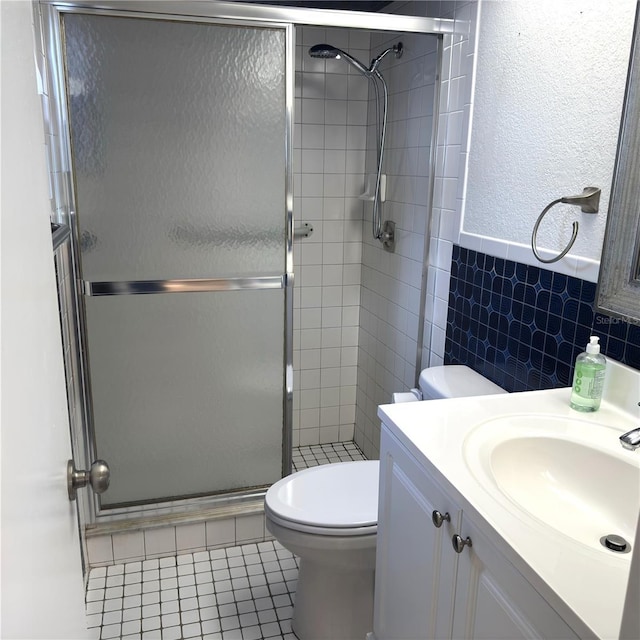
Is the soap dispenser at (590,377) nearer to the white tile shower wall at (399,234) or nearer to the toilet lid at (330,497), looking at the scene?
the toilet lid at (330,497)

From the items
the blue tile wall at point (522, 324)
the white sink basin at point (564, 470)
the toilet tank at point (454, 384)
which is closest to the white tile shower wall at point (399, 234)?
the blue tile wall at point (522, 324)

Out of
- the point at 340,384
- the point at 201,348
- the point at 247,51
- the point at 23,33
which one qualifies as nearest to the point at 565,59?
the point at 247,51

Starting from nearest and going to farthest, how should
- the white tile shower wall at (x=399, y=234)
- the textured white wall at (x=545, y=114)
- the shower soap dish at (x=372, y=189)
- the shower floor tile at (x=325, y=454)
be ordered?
1. the textured white wall at (x=545, y=114)
2. the white tile shower wall at (x=399, y=234)
3. the shower soap dish at (x=372, y=189)
4. the shower floor tile at (x=325, y=454)

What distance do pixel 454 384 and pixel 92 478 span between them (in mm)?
1214

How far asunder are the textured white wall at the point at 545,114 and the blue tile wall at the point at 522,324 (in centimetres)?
10

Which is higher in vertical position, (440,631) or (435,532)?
(435,532)

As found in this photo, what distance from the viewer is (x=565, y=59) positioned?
1.51m

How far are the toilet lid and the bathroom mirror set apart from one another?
874mm

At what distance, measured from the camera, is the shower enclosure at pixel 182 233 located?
184 cm

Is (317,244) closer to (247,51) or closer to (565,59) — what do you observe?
(247,51)

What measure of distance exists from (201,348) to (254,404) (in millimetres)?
307

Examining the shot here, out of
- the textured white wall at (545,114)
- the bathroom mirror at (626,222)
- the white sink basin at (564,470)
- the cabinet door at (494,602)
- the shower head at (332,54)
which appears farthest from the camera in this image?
the shower head at (332,54)

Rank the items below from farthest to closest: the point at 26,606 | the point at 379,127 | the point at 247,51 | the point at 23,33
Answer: the point at 379,127 < the point at 247,51 < the point at 23,33 < the point at 26,606

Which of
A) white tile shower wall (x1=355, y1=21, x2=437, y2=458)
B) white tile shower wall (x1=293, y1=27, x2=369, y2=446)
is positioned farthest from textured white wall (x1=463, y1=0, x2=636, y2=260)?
white tile shower wall (x1=293, y1=27, x2=369, y2=446)
